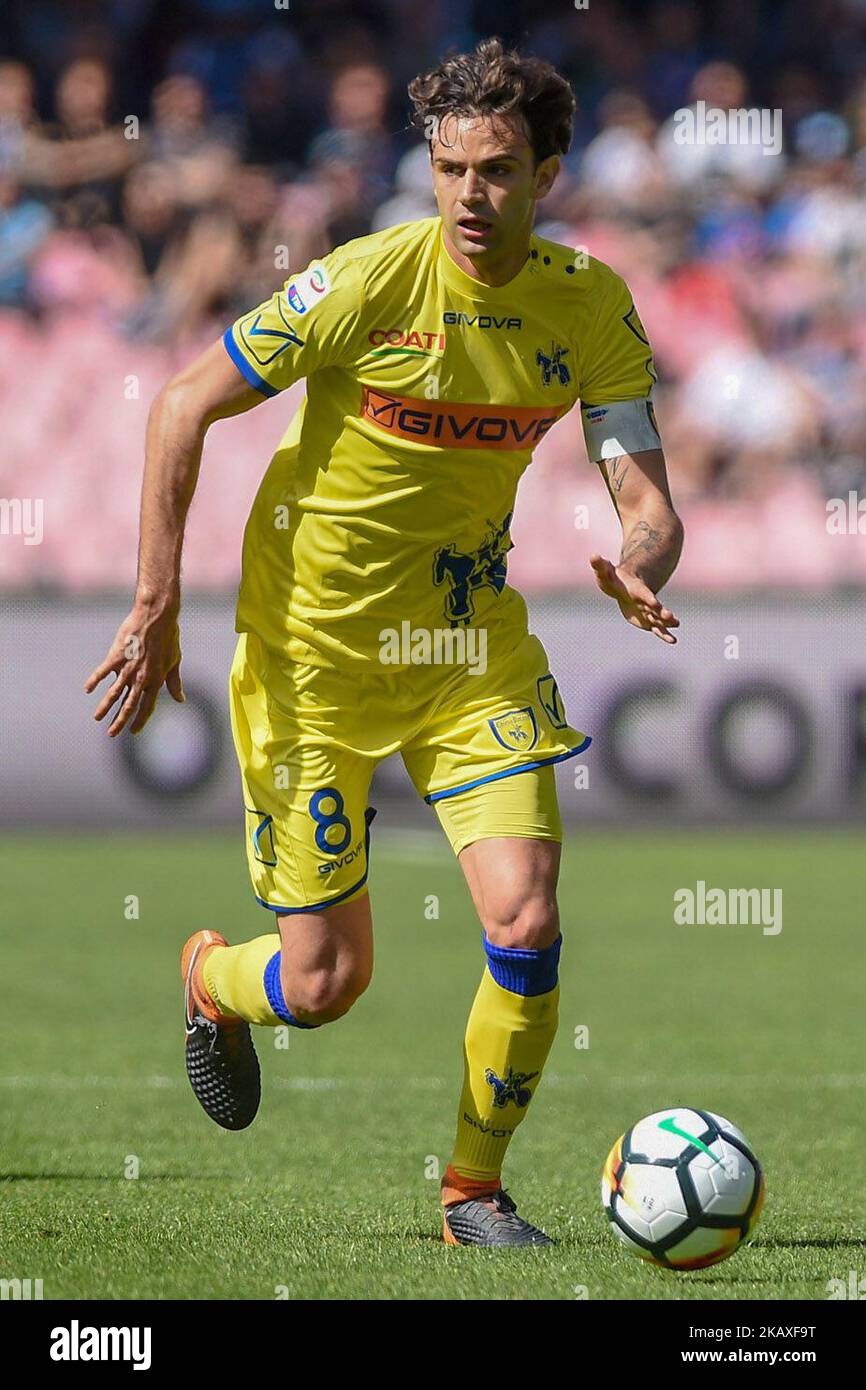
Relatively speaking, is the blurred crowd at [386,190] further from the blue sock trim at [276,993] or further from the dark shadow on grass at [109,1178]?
the blue sock trim at [276,993]

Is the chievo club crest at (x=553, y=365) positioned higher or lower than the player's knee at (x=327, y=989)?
higher

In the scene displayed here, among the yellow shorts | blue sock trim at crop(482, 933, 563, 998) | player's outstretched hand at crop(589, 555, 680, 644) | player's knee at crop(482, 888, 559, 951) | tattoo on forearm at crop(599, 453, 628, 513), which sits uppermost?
tattoo on forearm at crop(599, 453, 628, 513)

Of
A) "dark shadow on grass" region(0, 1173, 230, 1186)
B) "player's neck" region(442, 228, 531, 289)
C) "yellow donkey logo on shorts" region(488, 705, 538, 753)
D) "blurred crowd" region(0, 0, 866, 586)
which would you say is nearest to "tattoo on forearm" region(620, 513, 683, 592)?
"yellow donkey logo on shorts" region(488, 705, 538, 753)

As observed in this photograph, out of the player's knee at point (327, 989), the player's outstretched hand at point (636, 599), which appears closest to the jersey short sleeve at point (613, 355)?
the player's outstretched hand at point (636, 599)

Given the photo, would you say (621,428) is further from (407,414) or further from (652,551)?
(407,414)

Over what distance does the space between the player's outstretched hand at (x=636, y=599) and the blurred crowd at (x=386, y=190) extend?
10.7 meters

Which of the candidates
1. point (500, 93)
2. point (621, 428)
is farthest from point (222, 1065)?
point (500, 93)

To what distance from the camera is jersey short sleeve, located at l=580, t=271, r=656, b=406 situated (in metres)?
5.12

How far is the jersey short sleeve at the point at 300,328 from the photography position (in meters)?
4.82

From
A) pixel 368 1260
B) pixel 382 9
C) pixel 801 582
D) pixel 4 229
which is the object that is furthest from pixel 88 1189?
pixel 382 9

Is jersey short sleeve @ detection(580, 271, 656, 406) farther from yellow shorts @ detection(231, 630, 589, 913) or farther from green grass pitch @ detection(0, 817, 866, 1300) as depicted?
green grass pitch @ detection(0, 817, 866, 1300)

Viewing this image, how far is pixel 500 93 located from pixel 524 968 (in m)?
1.94
